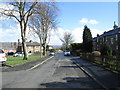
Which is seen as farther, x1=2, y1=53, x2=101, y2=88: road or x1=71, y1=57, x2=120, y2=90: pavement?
x1=2, y1=53, x2=101, y2=88: road

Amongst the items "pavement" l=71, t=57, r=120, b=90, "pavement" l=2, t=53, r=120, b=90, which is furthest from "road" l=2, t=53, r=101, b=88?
"pavement" l=71, t=57, r=120, b=90

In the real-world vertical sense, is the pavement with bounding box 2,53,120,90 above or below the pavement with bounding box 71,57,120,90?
below

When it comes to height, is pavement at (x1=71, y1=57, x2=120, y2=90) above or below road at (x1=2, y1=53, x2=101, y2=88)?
above

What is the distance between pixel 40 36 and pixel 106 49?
3542 centimetres

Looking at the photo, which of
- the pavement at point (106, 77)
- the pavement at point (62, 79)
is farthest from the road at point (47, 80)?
the pavement at point (106, 77)

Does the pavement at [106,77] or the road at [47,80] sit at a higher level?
the pavement at [106,77]

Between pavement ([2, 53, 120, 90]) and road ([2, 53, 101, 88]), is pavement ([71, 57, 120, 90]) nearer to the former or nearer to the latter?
pavement ([2, 53, 120, 90])

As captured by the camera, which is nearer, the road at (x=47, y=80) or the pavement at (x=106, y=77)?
the pavement at (x=106, y=77)

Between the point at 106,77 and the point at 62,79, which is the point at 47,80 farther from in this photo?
the point at 106,77

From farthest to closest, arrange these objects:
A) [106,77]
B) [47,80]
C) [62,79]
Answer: [106,77]
[62,79]
[47,80]

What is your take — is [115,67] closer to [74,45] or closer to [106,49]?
[106,49]

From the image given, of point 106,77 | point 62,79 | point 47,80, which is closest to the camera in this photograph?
point 47,80

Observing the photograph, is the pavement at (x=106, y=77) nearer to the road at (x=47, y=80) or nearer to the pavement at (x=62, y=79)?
the pavement at (x=62, y=79)

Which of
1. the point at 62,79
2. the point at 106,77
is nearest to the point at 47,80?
the point at 62,79
